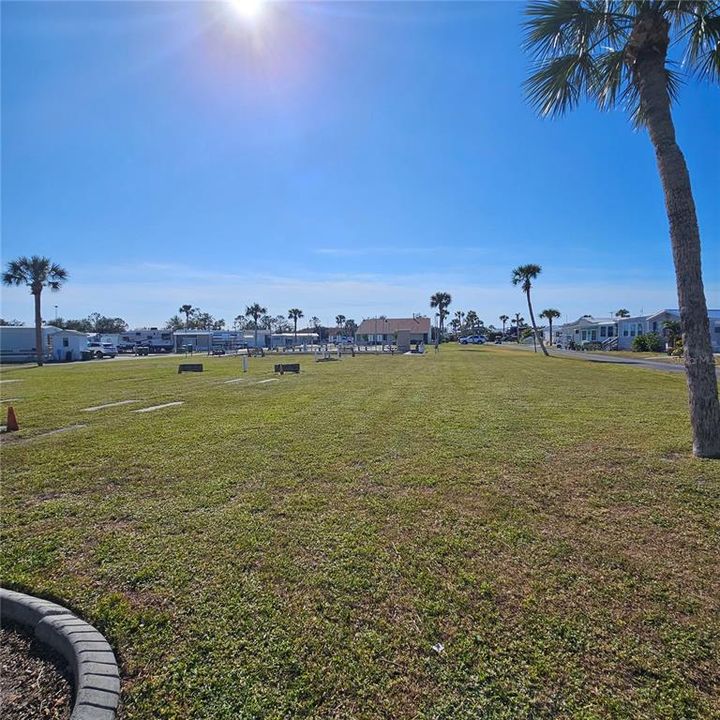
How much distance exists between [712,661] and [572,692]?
86 cm

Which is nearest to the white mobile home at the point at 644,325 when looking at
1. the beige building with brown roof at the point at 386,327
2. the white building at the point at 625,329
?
the white building at the point at 625,329

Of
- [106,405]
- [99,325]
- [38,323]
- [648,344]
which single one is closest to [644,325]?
[648,344]

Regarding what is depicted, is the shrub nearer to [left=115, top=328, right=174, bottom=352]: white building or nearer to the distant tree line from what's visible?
[left=115, top=328, right=174, bottom=352]: white building

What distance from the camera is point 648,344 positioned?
39.9m

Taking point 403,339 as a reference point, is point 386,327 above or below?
above

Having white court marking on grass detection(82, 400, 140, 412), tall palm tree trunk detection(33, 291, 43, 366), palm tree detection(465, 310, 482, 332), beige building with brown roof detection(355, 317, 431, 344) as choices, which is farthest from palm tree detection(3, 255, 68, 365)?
palm tree detection(465, 310, 482, 332)

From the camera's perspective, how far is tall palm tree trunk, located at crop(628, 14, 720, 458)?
5.62 m

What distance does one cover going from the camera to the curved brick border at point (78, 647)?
Result: 195 centimetres

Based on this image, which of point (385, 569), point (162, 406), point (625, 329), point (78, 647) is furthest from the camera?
point (625, 329)

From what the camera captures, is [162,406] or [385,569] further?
[162,406]

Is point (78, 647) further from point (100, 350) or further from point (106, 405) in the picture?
point (100, 350)

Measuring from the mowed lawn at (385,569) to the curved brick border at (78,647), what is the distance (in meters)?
→ 0.08

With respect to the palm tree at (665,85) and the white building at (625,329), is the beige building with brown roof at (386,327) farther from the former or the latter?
the palm tree at (665,85)

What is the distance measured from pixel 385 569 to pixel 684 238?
5.95 metres
